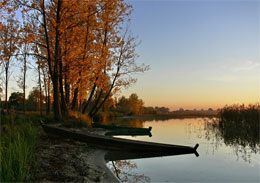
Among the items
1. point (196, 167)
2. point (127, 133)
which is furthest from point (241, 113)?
point (196, 167)

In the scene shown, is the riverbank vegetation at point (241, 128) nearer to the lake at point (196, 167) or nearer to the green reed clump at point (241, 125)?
the green reed clump at point (241, 125)

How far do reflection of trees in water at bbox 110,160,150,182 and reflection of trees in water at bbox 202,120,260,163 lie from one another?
→ 14.9 ft

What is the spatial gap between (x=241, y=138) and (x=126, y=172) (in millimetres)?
8143

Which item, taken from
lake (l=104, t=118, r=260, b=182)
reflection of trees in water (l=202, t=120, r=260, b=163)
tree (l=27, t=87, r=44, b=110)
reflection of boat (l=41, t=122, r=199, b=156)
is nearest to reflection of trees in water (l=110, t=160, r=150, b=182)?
lake (l=104, t=118, r=260, b=182)

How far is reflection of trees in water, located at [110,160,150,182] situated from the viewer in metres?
5.55

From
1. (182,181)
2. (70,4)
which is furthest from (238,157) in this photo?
(70,4)

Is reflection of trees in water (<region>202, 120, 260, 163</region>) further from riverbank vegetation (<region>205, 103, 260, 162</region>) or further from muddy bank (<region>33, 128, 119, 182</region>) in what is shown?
muddy bank (<region>33, 128, 119, 182</region>)

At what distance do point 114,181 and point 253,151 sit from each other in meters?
7.06

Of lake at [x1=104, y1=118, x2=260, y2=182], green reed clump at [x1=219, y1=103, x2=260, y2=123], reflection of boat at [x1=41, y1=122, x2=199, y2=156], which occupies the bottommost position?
lake at [x1=104, y1=118, x2=260, y2=182]

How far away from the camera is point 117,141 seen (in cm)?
805

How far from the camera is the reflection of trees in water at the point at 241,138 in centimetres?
877

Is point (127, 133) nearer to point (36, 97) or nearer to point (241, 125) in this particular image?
point (241, 125)

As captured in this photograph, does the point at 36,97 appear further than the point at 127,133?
Yes

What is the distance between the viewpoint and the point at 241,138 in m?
11.0
